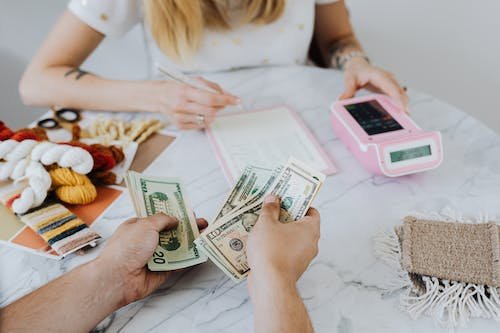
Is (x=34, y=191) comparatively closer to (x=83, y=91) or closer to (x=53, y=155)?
(x=53, y=155)

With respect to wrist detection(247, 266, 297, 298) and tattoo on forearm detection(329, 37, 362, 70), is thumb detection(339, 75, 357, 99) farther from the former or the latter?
wrist detection(247, 266, 297, 298)

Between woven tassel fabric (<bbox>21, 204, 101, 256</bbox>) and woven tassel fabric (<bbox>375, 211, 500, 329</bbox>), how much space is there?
0.49 m

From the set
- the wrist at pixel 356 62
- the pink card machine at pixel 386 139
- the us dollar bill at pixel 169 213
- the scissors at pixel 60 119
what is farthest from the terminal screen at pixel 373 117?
the scissors at pixel 60 119

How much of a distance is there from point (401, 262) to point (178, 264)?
1.13 ft

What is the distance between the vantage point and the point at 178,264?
2.42ft

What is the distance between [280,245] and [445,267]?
10.1 inches

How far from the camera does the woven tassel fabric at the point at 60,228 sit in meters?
0.79

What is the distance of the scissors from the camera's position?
1.12 metres

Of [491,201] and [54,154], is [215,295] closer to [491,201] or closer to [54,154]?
[54,154]

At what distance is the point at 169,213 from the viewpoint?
2.64 feet

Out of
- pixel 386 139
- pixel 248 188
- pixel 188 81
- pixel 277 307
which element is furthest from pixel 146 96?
pixel 277 307

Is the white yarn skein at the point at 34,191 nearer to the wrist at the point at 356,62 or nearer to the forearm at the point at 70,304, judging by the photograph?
the forearm at the point at 70,304

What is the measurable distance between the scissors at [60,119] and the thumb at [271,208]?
62cm

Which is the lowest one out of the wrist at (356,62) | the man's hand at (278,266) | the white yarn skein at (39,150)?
the wrist at (356,62)
